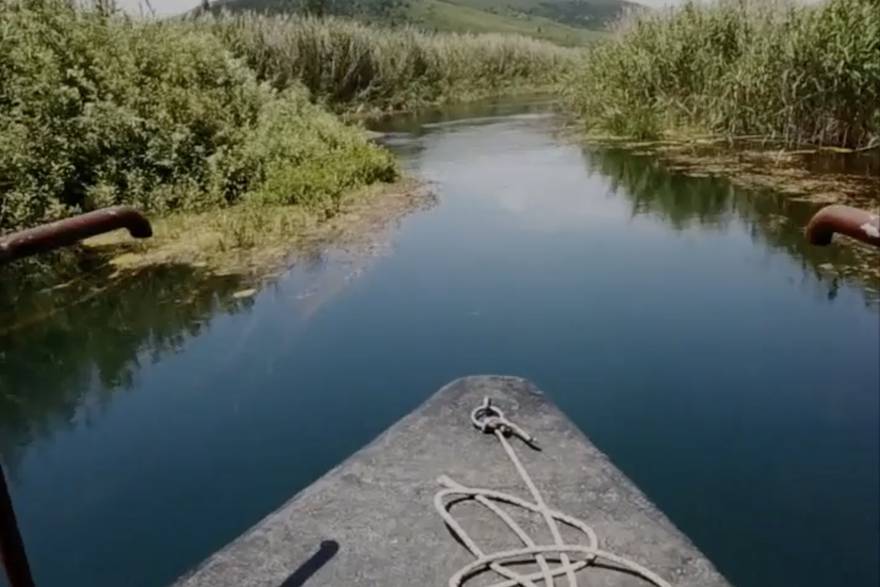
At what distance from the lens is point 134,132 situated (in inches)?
267

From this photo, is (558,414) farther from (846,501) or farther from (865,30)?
(865,30)

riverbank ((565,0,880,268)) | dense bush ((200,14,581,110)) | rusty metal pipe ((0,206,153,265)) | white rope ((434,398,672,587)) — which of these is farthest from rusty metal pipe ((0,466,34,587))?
dense bush ((200,14,581,110))

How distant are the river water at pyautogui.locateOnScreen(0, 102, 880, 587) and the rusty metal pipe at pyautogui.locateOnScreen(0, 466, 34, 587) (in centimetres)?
155

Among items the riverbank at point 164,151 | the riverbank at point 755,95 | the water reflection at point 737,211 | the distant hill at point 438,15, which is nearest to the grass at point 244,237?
the riverbank at point 164,151

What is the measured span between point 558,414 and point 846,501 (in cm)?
142

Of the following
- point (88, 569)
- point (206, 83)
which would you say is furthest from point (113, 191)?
point (88, 569)

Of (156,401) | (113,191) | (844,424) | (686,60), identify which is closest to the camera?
(844,424)

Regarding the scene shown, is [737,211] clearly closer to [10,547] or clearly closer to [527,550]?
[527,550]

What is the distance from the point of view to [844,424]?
316 centimetres

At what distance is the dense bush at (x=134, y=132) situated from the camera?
619 cm

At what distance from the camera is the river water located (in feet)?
8.92

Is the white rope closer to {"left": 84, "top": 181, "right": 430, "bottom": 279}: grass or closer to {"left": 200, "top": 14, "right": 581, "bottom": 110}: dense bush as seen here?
{"left": 84, "top": 181, "right": 430, "bottom": 279}: grass

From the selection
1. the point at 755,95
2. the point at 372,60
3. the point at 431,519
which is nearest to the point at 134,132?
the point at 755,95

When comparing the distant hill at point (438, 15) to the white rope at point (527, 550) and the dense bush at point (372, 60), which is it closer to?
the dense bush at point (372, 60)
